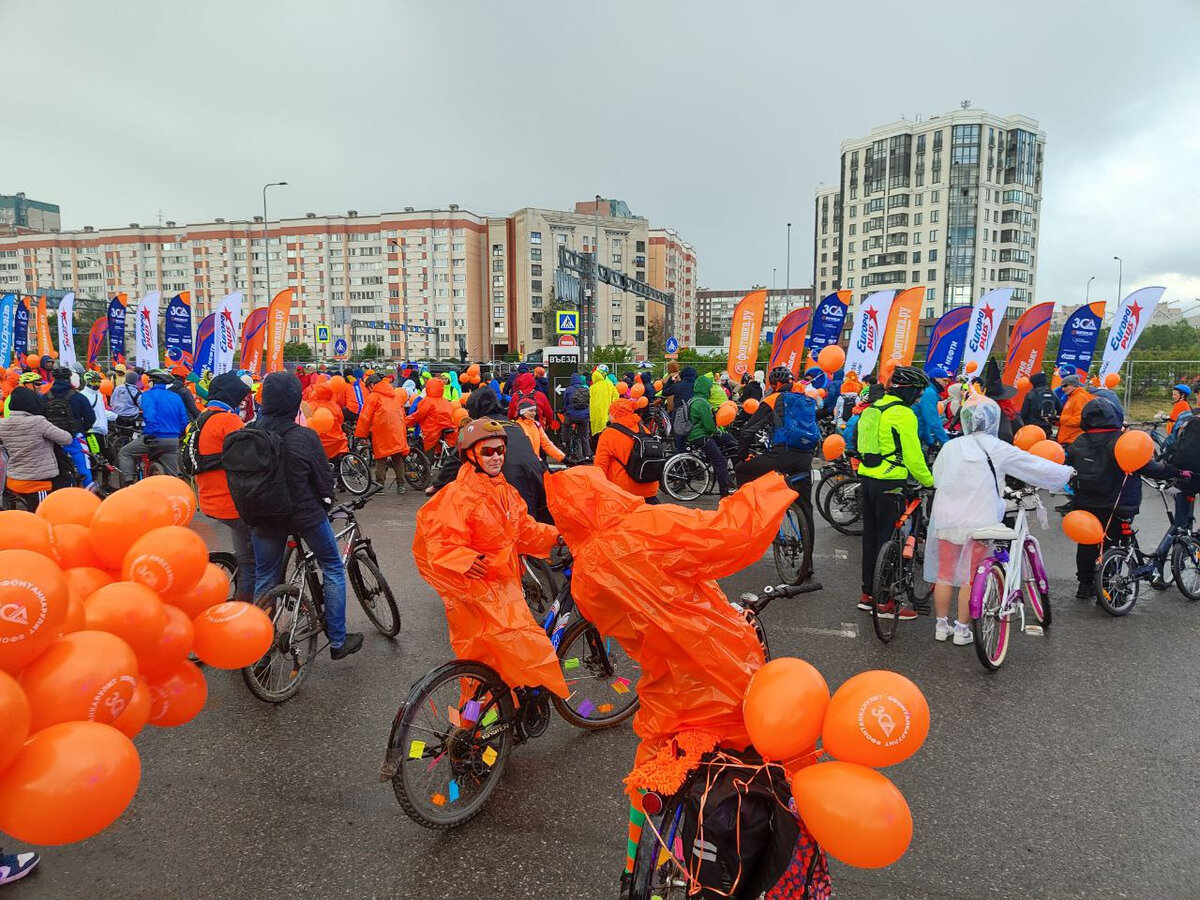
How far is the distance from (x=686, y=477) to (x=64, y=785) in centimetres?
931

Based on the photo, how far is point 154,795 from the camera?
328 cm

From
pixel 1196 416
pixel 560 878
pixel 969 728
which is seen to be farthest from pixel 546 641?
pixel 1196 416

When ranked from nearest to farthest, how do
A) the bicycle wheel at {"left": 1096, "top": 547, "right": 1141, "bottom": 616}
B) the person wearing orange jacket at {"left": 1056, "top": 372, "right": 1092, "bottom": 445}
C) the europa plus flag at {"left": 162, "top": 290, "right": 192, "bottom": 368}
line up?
1. the bicycle wheel at {"left": 1096, "top": 547, "right": 1141, "bottom": 616}
2. the person wearing orange jacket at {"left": 1056, "top": 372, "right": 1092, "bottom": 445}
3. the europa plus flag at {"left": 162, "top": 290, "right": 192, "bottom": 368}

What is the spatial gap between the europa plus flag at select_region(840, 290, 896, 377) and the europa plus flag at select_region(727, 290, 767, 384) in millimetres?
2359

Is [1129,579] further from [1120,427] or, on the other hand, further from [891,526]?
[891,526]

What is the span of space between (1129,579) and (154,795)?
6959 millimetres

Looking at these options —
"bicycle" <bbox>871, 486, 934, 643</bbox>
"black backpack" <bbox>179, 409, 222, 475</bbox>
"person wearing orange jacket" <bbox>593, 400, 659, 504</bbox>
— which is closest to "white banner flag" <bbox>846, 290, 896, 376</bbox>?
"bicycle" <bbox>871, 486, 934, 643</bbox>

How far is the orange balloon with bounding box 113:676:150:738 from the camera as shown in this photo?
83.0 inches

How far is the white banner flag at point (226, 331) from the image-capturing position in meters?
19.2

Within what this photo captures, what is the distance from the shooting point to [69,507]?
279cm

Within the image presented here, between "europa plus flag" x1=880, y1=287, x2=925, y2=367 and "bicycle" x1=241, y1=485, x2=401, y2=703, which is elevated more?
"europa plus flag" x1=880, y1=287, x2=925, y2=367

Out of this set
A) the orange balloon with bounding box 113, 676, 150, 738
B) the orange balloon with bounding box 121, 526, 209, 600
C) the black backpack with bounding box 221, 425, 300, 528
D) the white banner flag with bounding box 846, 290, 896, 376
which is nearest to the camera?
→ the orange balloon with bounding box 113, 676, 150, 738

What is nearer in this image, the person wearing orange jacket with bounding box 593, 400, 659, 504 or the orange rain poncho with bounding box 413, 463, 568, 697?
the orange rain poncho with bounding box 413, 463, 568, 697

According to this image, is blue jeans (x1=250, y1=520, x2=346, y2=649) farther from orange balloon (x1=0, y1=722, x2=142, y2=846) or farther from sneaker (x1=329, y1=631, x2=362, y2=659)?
orange balloon (x1=0, y1=722, x2=142, y2=846)
